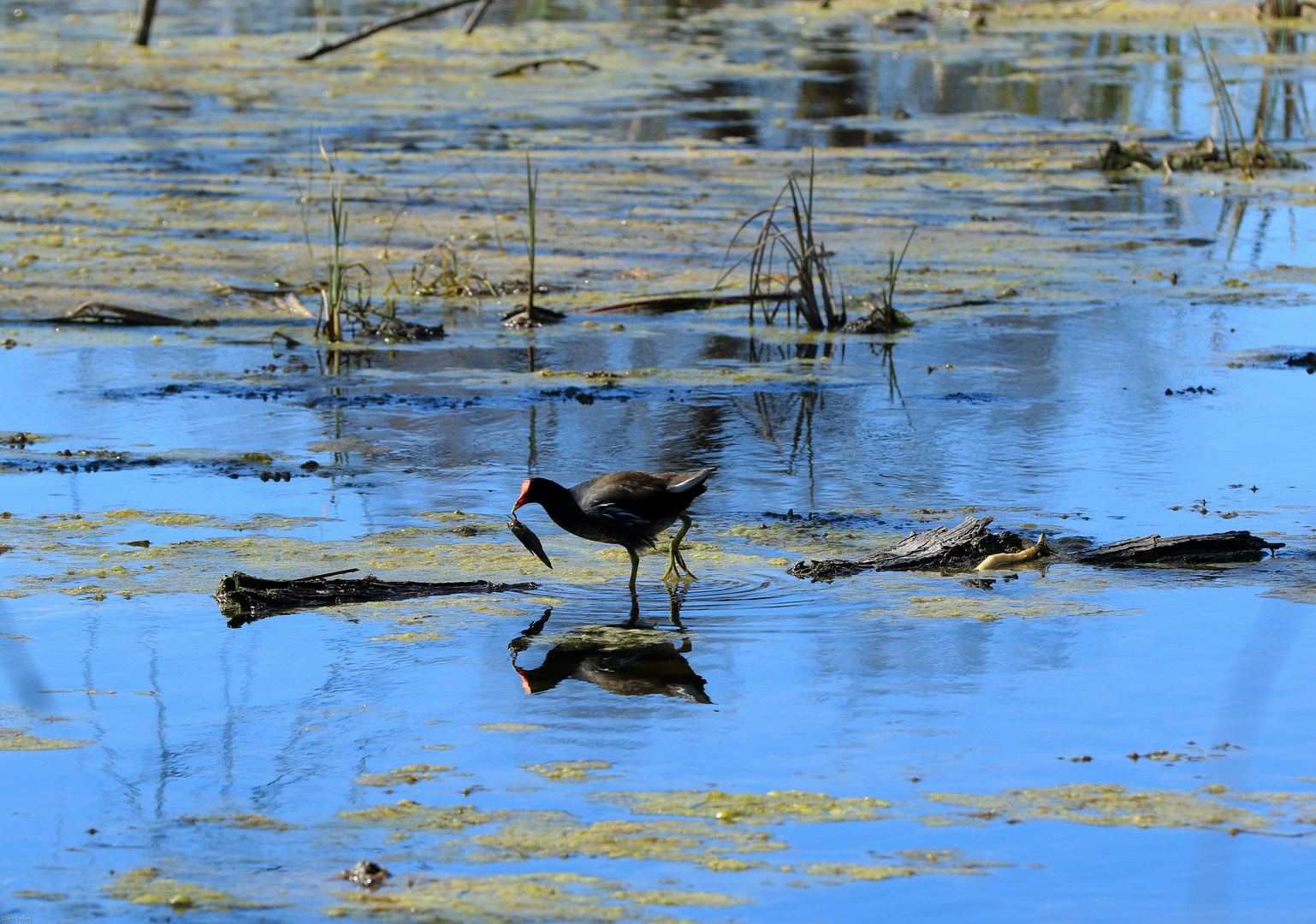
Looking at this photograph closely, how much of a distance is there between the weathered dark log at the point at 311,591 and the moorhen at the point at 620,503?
0.32 meters

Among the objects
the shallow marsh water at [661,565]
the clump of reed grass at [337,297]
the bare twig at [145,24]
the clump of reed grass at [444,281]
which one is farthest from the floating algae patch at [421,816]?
the bare twig at [145,24]

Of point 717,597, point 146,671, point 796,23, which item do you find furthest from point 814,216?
point 796,23

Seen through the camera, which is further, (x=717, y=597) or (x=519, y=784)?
(x=717, y=597)

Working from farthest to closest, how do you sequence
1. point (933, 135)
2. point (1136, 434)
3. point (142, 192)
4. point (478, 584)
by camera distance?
1. point (933, 135)
2. point (142, 192)
3. point (1136, 434)
4. point (478, 584)

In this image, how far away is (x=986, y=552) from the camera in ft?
17.1

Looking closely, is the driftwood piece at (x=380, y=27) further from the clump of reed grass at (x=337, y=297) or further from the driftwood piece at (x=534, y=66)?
the clump of reed grass at (x=337, y=297)

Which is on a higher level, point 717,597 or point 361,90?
point 361,90

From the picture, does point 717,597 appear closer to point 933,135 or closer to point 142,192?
point 142,192

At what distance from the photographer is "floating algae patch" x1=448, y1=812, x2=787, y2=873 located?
3.39 metres

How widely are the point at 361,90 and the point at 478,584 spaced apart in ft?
44.4

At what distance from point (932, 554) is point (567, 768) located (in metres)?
1.77

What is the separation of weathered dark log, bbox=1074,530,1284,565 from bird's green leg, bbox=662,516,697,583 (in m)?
1.29

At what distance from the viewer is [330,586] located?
4.93 meters

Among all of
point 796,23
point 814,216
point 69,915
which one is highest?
point 796,23
